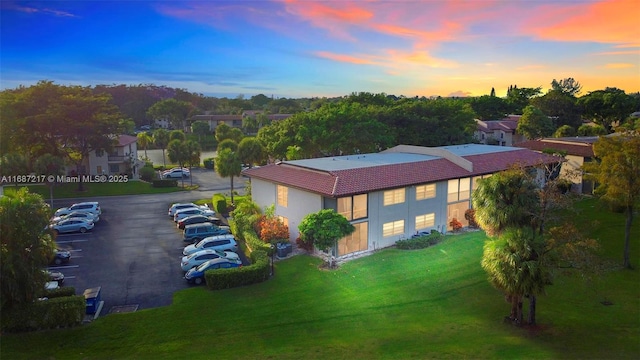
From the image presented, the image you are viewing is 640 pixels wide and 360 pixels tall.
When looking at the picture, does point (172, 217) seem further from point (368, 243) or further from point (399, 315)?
point (399, 315)

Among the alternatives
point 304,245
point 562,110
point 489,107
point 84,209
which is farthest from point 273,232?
point 489,107

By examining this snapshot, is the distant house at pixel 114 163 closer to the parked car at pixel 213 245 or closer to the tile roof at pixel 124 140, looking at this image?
the tile roof at pixel 124 140

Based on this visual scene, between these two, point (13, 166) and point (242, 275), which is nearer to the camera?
point (242, 275)

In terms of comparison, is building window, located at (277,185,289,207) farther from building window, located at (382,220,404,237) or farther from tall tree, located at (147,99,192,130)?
tall tree, located at (147,99,192,130)

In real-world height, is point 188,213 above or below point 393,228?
below

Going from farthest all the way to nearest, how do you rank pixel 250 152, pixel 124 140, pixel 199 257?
pixel 124 140
pixel 250 152
pixel 199 257

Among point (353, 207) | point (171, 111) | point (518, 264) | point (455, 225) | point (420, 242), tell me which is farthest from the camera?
point (171, 111)

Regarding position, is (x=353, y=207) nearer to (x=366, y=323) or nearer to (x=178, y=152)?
(x=366, y=323)
